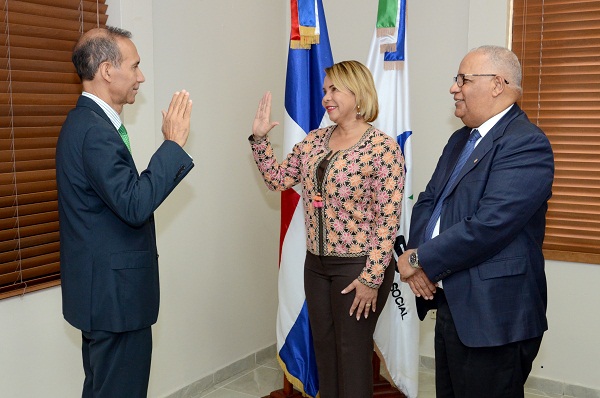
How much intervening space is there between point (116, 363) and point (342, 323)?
976 millimetres

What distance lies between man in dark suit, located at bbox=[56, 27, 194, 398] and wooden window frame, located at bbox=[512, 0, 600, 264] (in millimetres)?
2052

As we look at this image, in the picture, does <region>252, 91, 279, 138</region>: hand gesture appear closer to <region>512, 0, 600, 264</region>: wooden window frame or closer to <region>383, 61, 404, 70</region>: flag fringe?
<region>383, 61, 404, 70</region>: flag fringe

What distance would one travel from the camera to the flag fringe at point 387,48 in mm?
2973

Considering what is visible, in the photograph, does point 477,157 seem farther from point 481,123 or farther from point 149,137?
point 149,137

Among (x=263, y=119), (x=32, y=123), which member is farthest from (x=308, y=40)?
(x=32, y=123)

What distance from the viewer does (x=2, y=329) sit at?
2.38m

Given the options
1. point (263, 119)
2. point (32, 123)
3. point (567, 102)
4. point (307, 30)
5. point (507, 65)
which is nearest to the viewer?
point (507, 65)

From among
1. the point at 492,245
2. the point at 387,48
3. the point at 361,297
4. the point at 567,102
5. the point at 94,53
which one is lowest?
the point at 361,297

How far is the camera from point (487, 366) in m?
1.94

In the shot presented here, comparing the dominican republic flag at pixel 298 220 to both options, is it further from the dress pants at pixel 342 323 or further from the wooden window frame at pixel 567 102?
the wooden window frame at pixel 567 102

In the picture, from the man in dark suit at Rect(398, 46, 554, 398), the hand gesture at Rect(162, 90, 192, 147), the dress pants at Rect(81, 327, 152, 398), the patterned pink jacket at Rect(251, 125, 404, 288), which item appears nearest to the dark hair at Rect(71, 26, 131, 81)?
the hand gesture at Rect(162, 90, 192, 147)

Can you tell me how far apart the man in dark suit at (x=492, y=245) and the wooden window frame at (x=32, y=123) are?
149 cm

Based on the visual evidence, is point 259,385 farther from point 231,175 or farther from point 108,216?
point 108,216

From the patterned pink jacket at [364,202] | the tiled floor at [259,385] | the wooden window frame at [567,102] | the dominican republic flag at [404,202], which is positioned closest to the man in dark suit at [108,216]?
the patterned pink jacket at [364,202]
